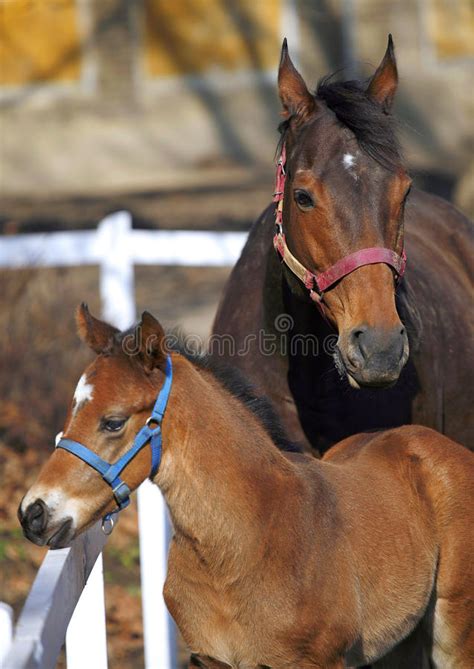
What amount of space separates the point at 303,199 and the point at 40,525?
141cm

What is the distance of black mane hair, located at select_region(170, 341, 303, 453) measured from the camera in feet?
11.6

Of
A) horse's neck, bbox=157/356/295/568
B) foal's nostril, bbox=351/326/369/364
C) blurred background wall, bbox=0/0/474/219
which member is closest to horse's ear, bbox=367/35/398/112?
foal's nostril, bbox=351/326/369/364

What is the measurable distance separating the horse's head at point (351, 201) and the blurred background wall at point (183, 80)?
13.4 meters

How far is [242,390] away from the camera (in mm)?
3596

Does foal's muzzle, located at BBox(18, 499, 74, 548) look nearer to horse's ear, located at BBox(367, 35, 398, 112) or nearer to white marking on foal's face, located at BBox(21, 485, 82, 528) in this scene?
white marking on foal's face, located at BBox(21, 485, 82, 528)

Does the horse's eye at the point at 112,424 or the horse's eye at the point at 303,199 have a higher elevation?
the horse's eye at the point at 303,199

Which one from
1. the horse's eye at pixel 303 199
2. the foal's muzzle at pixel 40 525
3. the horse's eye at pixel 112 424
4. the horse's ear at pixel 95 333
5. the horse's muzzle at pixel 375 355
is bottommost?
the foal's muzzle at pixel 40 525

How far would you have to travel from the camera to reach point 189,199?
52.3 feet

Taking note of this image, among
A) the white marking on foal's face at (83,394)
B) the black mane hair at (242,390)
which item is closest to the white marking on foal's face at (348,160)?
the black mane hair at (242,390)

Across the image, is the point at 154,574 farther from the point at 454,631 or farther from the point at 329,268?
the point at 329,268

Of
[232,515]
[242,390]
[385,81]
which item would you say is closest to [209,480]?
[232,515]

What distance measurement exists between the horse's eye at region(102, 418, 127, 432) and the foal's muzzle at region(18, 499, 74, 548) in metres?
0.28

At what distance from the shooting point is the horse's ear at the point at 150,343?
329 cm

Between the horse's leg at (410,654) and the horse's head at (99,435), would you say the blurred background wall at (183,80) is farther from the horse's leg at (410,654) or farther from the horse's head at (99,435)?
Answer: the horse's head at (99,435)
